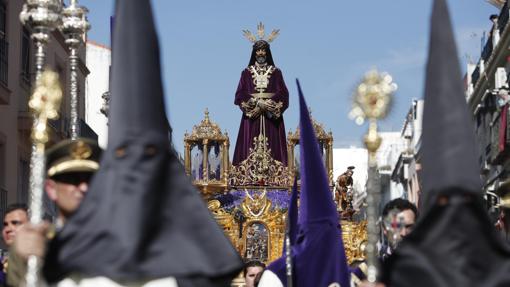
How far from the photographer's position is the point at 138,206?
224 inches

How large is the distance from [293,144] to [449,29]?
58.2 feet

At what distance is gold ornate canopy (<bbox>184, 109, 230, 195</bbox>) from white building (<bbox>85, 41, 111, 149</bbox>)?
1795cm

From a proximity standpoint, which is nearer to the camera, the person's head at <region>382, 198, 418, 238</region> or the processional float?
the person's head at <region>382, 198, 418, 238</region>

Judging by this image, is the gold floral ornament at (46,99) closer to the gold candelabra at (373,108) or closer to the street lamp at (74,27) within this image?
the gold candelabra at (373,108)

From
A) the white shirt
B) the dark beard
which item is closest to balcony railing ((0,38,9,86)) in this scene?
the dark beard

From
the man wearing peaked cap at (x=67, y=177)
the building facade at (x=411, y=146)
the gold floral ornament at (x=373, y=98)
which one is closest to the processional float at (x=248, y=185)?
the gold floral ornament at (x=373, y=98)

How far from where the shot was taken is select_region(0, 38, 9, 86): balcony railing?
23500 mm

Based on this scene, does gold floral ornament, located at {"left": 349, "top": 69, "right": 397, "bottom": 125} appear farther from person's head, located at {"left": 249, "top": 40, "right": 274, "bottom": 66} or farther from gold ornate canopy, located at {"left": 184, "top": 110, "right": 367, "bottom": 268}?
person's head, located at {"left": 249, "top": 40, "right": 274, "bottom": 66}

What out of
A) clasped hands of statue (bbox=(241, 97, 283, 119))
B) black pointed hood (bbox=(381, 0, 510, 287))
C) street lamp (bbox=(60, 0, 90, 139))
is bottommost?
black pointed hood (bbox=(381, 0, 510, 287))

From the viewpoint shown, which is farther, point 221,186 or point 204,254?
point 221,186

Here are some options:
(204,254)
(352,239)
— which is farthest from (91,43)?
(204,254)

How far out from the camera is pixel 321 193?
37.4 ft

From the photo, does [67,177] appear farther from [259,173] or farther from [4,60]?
[4,60]

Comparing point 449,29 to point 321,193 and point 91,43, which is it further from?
point 91,43
